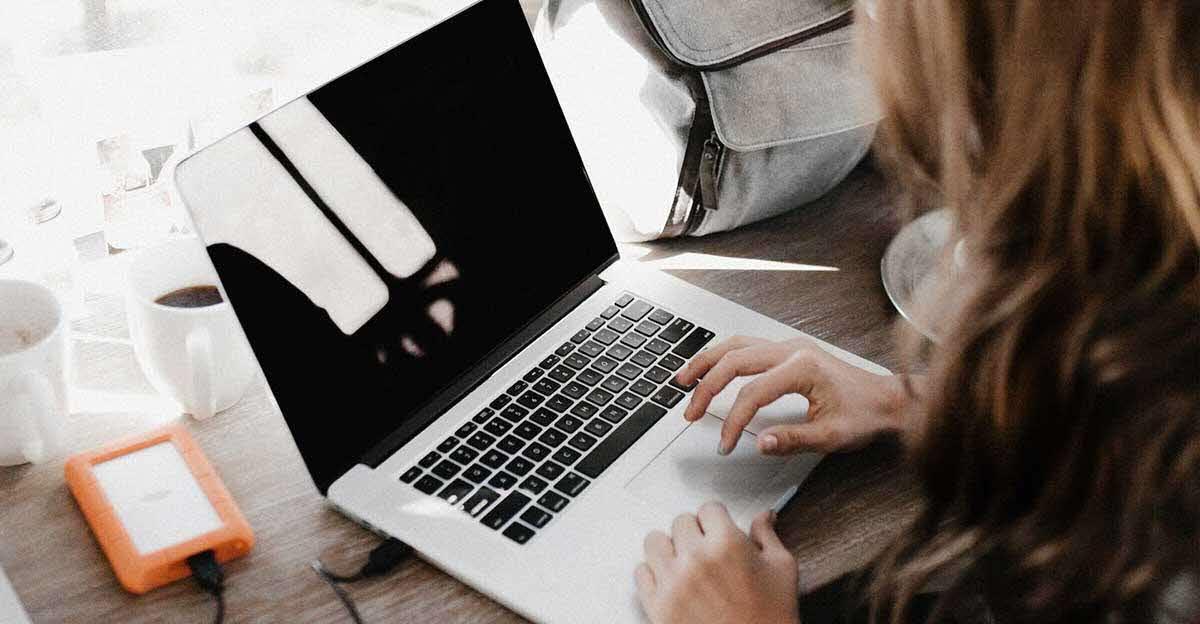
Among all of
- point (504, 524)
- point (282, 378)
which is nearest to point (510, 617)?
point (504, 524)

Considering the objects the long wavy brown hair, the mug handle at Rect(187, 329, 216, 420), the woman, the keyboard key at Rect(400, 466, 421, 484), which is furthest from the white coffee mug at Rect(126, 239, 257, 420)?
the long wavy brown hair

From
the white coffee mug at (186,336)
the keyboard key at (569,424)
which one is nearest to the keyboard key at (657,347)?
the keyboard key at (569,424)

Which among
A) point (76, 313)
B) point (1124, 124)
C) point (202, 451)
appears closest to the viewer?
point (1124, 124)

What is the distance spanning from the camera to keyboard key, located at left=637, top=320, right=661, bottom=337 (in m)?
0.92

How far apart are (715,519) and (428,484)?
20 centimetres

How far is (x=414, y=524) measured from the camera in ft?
2.46

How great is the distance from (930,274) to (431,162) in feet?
1.51

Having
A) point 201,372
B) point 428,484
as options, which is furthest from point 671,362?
point 201,372

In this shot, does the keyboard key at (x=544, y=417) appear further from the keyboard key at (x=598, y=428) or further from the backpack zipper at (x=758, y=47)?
the backpack zipper at (x=758, y=47)

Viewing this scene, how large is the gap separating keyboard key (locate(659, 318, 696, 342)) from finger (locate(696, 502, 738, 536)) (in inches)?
7.4

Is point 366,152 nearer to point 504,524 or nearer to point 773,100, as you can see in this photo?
point 504,524

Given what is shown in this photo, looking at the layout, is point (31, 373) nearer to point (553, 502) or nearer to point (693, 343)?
point (553, 502)

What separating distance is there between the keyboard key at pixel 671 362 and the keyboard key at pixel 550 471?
5.8 inches

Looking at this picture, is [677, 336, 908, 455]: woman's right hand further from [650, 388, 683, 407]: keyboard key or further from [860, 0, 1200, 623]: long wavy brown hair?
[860, 0, 1200, 623]: long wavy brown hair
